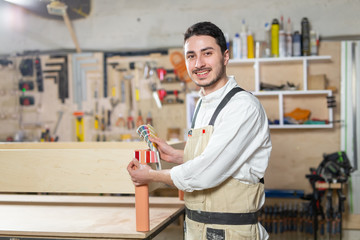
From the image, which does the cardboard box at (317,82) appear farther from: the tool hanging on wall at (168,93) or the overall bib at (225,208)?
the overall bib at (225,208)

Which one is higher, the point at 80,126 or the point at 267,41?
the point at 267,41

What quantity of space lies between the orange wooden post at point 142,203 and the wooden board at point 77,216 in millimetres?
40

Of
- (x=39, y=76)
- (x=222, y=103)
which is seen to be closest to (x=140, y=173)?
(x=222, y=103)

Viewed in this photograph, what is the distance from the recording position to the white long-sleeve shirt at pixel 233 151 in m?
1.81

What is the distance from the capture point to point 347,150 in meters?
4.87

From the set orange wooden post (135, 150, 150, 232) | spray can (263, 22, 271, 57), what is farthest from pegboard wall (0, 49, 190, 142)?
orange wooden post (135, 150, 150, 232)

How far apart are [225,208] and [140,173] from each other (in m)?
0.43

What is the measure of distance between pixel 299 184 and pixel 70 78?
3.33 meters

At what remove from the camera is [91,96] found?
549 cm

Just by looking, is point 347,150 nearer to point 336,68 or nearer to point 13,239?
point 336,68

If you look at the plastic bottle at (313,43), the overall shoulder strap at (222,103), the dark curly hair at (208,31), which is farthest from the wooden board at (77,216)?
the plastic bottle at (313,43)

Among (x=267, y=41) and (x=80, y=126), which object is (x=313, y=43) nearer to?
(x=267, y=41)

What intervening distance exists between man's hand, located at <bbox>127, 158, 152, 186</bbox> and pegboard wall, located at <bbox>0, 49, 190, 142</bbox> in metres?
3.27

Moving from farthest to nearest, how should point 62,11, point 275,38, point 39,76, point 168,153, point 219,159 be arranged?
point 39,76, point 275,38, point 62,11, point 168,153, point 219,159
